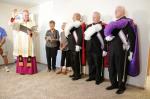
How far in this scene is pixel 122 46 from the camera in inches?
123

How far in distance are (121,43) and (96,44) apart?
1.91 ft

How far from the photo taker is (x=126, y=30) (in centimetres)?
306

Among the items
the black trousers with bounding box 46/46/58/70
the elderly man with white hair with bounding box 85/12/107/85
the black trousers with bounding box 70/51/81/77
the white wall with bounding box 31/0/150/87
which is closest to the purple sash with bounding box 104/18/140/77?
the white wall with bounding box 31/0/150/87

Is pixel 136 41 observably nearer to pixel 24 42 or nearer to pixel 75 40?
pixel 75 40

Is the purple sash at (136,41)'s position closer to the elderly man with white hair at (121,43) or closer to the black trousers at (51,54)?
the elderly man with white hair at (121,43)

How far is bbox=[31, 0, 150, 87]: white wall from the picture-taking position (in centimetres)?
329

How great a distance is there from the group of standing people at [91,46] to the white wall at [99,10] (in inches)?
11.2

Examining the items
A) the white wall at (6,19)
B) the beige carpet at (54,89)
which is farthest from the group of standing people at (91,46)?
the white wall at (6,19)

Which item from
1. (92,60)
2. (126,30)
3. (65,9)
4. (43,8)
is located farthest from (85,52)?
(43,8)

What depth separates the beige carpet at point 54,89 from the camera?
9.67 feet

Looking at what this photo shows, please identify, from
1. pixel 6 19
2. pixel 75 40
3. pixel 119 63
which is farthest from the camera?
pixel 6 19

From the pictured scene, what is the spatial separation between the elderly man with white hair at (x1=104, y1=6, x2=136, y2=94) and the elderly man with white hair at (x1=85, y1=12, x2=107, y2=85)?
0.32 meters

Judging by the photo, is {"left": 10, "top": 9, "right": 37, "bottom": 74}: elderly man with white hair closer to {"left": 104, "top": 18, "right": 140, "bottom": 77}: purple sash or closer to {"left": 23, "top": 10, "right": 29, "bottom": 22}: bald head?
{"left": 23, "top": 10, "right": 29, "bottom": 22}: bald head

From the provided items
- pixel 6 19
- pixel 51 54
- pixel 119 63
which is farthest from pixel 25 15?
pixel 119 63
